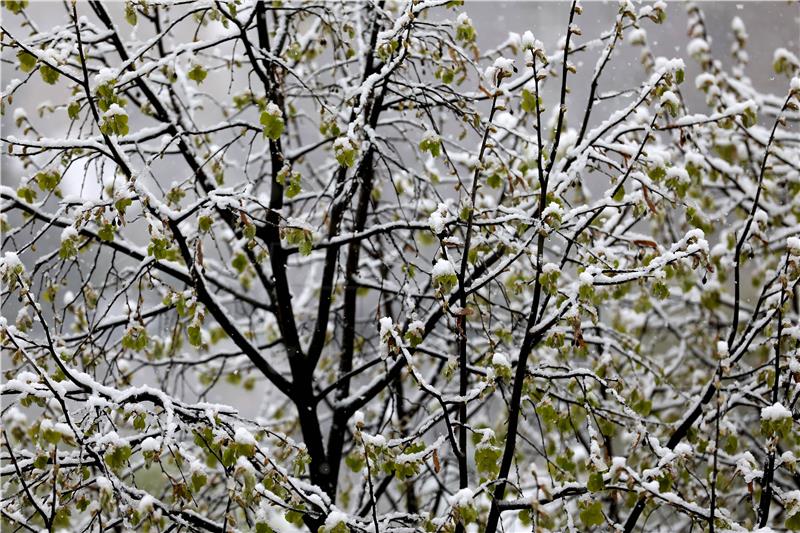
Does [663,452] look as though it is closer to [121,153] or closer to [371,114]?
[371,114]

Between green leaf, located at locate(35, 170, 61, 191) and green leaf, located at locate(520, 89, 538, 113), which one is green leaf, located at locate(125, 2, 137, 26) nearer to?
green leaf, located at locate(35, 170, 61, 191)

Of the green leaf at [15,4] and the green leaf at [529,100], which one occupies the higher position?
the green leaf at [15,4]

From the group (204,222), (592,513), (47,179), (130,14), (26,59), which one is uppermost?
(130,14)

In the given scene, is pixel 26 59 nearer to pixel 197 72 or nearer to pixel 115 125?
pixel 115 125

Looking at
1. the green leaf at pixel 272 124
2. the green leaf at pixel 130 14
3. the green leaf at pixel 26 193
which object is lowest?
the green leaf at pixel 26 193

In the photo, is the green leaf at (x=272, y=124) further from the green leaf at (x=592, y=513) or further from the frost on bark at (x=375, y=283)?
the green leaf at (x=592, y=513)

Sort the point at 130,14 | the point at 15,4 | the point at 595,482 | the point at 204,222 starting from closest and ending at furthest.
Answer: the point at 595,482 → the point at 204,222 → the point at 130,14 → the point at 15,4

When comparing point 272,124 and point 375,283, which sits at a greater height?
point 375,283

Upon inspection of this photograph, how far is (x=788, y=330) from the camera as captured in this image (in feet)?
11.6

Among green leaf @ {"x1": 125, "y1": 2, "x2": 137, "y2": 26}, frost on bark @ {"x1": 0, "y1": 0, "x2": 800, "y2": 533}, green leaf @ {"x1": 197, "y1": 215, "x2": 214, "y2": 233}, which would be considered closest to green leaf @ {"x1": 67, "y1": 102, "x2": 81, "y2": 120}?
frost on bark @ {"x1": 0, "y1": 0, "x2": 800, "y2": 533}

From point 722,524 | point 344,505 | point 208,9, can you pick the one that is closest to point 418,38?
point 208,9

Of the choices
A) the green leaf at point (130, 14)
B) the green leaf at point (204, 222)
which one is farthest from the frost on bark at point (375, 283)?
the green leaf at point (204, 222)

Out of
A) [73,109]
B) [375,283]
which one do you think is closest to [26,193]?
[73,109]

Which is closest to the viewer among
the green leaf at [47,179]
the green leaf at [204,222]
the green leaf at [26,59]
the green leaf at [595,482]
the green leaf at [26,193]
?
the green leaf at [595,482]
